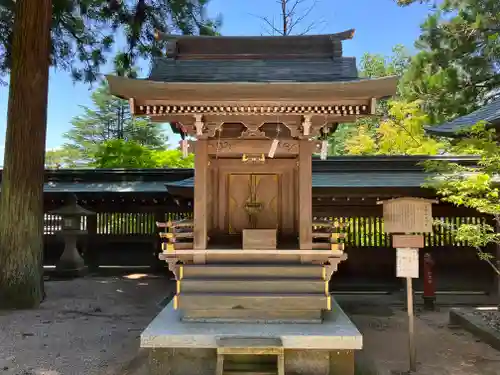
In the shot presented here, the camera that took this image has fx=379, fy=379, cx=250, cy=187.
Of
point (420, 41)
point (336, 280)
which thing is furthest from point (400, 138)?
point (336, 280)

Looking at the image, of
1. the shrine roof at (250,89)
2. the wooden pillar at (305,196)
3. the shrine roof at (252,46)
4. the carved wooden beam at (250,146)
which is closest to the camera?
the shrine roof at (250,89)

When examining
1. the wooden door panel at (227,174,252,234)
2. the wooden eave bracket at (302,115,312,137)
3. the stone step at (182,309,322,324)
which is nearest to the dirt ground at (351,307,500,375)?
→ the stone step at (182,309,322,324)

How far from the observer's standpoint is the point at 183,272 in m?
4.89

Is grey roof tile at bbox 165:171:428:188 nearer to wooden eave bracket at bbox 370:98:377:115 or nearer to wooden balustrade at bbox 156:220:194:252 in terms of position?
wooden balustrade at bbox 156:220:194:252

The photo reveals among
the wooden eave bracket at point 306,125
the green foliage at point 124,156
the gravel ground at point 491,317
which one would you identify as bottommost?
the gravel ground at point 491,317

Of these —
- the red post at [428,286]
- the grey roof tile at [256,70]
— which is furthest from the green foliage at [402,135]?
the grey roof tile at [256,70]

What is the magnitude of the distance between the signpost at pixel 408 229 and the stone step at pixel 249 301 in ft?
3.29

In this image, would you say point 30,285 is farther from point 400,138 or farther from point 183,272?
point 400,138

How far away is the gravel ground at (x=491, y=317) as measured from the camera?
18.8 feet

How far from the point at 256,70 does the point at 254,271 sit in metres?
2.88

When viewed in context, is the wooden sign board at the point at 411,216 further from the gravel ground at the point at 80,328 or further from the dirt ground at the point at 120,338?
the gravel ground at the point at 80,328

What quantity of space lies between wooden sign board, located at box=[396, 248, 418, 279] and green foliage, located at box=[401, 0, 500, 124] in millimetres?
10192

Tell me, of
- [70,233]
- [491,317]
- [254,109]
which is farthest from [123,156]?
[491,317]

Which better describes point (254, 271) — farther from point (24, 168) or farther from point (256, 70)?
point (24, 168)
